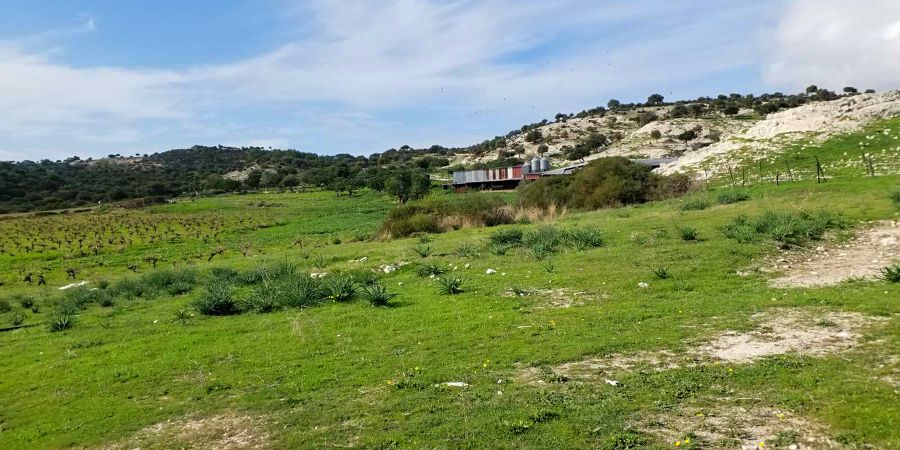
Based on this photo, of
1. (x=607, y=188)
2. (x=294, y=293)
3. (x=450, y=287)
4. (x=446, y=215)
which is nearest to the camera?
(x=450, y=287)

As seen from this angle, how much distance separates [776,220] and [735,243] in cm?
243

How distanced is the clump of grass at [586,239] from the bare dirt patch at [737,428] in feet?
48.1

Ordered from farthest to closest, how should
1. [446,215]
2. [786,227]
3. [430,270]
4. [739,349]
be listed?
[446,215] → [430,270] → [786,227] → [739,349]

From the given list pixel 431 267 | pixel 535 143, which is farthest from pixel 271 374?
pixel 535 143

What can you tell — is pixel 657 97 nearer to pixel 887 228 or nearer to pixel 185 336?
pixel 887 228

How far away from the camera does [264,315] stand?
16016 mm

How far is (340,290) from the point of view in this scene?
17.1 m

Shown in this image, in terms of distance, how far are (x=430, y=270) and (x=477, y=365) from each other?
10837 millimetres

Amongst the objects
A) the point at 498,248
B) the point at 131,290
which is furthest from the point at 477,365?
the point at 131,290

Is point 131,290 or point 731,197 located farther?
point 731,197

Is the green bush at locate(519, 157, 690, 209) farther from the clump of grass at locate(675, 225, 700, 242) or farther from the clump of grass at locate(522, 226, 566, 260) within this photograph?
the clump of grass at locate(675, 225, 700, 242)

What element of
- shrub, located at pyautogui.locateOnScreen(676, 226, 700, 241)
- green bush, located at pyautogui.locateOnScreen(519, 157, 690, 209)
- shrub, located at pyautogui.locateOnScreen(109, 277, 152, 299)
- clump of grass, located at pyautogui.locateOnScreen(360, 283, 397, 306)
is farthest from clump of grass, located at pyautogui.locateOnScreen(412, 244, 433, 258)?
green bush, located at pyautogui.locateOnScreen(519, 157, 690, 209)

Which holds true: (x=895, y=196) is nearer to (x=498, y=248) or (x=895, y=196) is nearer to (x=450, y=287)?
(x=498, y=248)

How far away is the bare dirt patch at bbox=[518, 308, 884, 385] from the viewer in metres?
8.90
